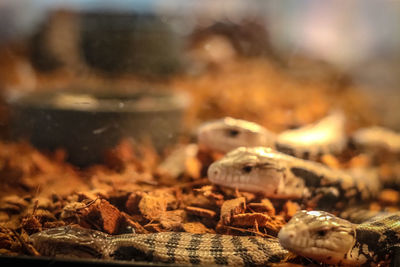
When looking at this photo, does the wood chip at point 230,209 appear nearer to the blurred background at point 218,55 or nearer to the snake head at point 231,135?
the snake head at point 231,135

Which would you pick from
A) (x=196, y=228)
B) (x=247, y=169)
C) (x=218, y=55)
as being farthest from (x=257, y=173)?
(x=218, y=55)

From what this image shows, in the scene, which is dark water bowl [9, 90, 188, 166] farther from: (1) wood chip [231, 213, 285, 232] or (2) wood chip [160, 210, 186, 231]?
(1) wood chip [231, 213, 285, 232]

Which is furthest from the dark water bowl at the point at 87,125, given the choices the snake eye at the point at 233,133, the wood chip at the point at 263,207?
the wood chip at the point at 263,207

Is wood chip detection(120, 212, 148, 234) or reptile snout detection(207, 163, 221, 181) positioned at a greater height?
reptile snout detection(207, 163, 221, 181)

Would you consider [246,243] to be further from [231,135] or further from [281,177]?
[231,135]

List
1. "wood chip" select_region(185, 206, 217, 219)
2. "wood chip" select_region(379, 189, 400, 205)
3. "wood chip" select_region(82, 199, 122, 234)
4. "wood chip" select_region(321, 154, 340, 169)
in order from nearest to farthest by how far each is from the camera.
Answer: "wood chip" select_region(82, 199, 122, 234) < "wood chip" select_region(185, 206, 217, 219) < "wood chip" select_region(379, 189, 400, 205) < "wood chip" select_region(321, 154, 340, 169)

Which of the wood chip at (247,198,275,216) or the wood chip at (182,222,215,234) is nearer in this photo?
the wood chip at (182,222,215,234)

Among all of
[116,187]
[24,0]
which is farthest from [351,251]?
[24,0]

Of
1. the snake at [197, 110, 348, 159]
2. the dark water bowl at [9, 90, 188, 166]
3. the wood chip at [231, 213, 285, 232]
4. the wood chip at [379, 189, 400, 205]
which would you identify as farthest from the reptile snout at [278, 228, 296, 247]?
the dark water bowl at [9, 90, 188, 166]
